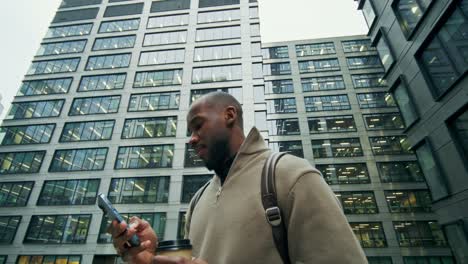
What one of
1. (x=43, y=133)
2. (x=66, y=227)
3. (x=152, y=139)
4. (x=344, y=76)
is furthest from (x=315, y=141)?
(x=43, y=133)

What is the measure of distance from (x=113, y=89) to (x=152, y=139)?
30.3 feet

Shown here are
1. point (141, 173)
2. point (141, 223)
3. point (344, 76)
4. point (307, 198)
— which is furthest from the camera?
point (344, 76)

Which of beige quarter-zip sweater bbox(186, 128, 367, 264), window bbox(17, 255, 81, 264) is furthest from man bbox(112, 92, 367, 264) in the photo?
window bbox(17, 255, 81, 264)

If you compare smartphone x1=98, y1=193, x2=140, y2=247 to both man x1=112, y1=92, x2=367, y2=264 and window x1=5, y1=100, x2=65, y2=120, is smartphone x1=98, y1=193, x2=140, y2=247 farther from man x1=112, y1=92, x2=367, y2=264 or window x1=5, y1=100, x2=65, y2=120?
window x1=5, y1=100, x2=65, y2=120

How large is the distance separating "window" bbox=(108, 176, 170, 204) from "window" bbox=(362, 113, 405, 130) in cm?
2718

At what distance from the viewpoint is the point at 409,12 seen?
1333 centimetres

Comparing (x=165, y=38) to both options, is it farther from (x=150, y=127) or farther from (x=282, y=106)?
(x=282, y=106)

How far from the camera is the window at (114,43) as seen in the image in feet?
110

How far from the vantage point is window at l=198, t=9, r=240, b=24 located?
3316 cm

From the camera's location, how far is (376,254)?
26406 millimetres

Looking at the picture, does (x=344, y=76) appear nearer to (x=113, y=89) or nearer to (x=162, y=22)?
(x=162, y=22)

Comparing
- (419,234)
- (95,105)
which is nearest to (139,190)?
(95,105)

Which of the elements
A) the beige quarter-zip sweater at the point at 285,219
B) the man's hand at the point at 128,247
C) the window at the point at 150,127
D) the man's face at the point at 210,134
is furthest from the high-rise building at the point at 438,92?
the window at the point at 150,127

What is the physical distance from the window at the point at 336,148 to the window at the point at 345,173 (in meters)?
1.42
